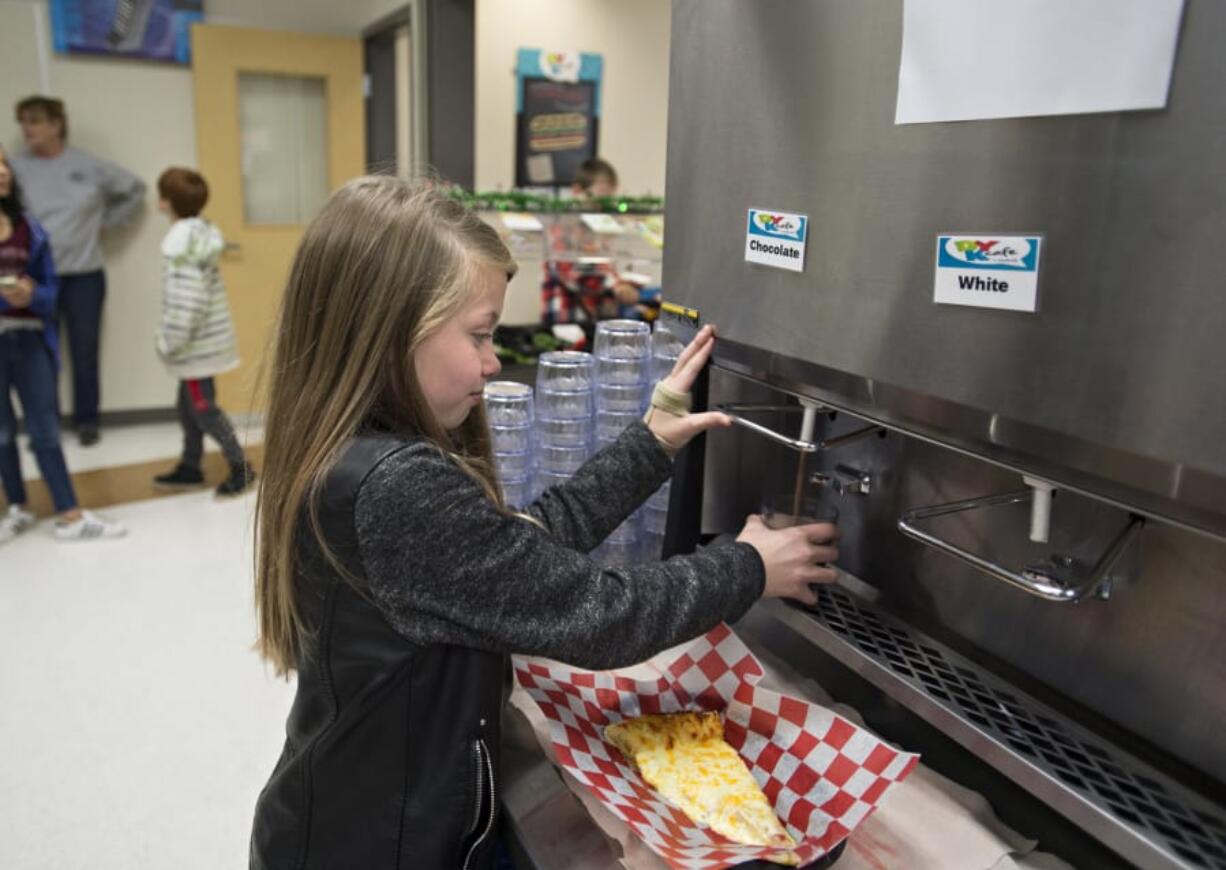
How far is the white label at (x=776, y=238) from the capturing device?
83 centimetres

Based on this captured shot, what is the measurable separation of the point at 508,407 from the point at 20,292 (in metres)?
2.67

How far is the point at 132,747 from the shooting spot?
7.46ft

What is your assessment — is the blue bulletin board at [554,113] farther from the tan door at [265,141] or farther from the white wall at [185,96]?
the tan door at [265,141]

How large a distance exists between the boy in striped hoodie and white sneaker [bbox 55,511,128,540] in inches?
20.0

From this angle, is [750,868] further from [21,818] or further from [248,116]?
[248,116]

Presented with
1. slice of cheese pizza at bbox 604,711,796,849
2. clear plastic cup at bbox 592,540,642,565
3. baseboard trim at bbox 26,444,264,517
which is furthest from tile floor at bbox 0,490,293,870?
slice of cheese pizza at bbox 604,711,796,849

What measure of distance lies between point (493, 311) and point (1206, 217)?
0.62 metres

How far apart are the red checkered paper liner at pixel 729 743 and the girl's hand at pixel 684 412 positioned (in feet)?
0.79

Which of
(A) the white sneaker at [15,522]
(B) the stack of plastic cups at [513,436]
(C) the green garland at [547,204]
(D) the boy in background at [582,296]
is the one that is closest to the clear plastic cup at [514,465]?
(B) the stack of plastic cups at [513,436]

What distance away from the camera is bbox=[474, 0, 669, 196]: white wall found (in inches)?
166

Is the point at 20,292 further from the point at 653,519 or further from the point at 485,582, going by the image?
the point at 485,582

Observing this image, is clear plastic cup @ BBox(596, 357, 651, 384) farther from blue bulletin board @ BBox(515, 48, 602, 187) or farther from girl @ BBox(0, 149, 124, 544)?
blue bulletin board @ BBox(515, 48, 602, 187)

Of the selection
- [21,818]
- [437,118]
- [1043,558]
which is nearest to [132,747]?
[21,818]

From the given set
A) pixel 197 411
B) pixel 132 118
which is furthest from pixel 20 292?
pixel 132 118
